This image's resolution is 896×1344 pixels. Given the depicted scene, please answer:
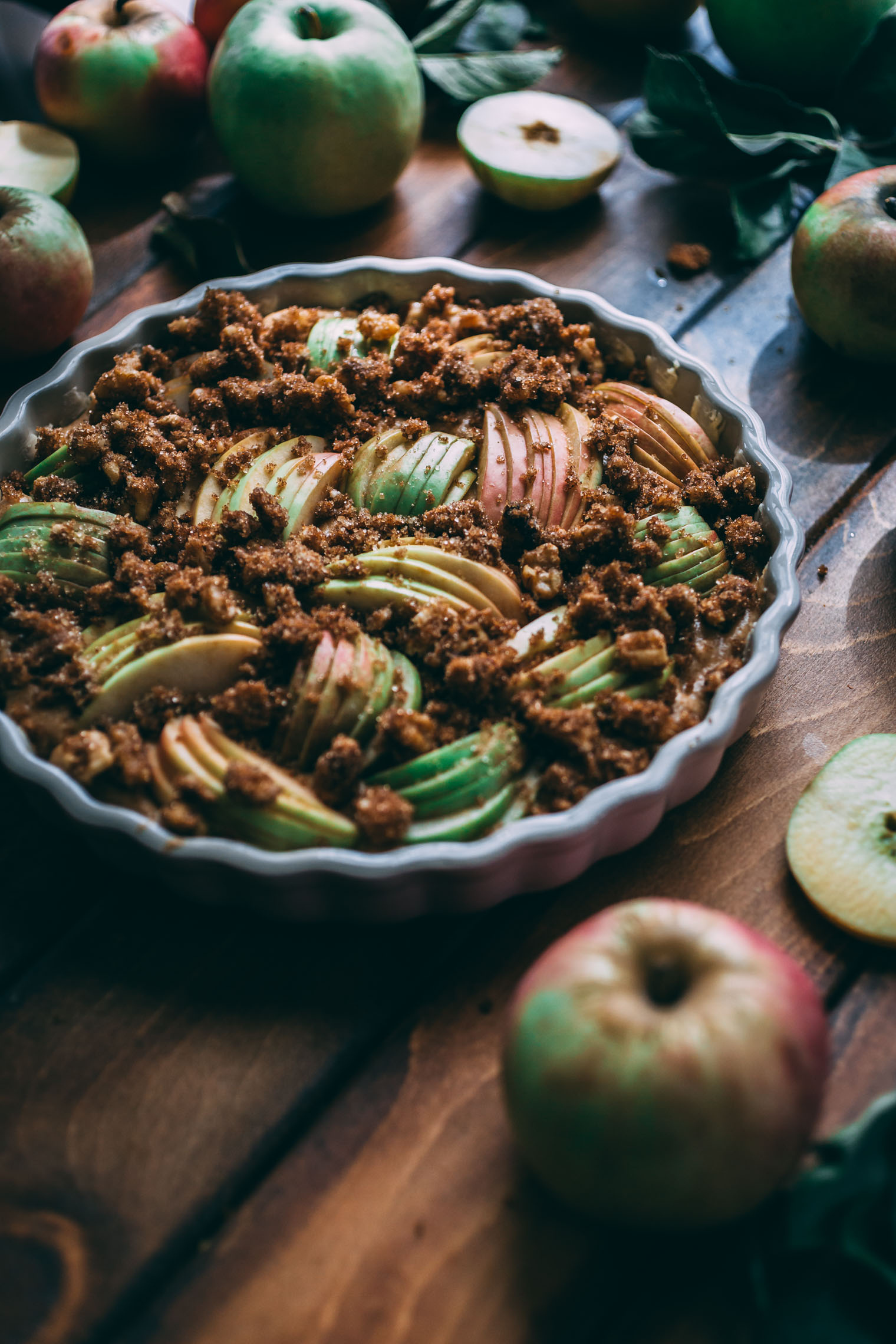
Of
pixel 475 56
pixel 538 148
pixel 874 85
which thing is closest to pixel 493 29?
pixel 475 56

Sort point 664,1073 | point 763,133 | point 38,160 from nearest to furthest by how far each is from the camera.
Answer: point 664,1073
point 38,160
point 763,133

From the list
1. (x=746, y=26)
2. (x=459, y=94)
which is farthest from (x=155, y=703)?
(x=746, y=26)

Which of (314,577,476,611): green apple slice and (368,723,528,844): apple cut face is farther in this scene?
(314,577,476,611): green apple slice

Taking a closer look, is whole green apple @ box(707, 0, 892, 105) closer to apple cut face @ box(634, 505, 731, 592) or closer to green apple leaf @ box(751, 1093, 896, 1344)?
apple cut face @ box(634, 505, 731, 592)

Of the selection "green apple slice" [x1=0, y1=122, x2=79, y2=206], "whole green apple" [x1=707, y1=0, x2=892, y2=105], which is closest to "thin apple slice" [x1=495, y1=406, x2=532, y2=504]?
"green apple slice" [x1=0, y1=122, x2=79, y2=206]

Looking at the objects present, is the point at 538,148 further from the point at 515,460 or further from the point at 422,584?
the point at 422,584

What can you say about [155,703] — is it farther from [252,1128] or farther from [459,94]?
[459,94]

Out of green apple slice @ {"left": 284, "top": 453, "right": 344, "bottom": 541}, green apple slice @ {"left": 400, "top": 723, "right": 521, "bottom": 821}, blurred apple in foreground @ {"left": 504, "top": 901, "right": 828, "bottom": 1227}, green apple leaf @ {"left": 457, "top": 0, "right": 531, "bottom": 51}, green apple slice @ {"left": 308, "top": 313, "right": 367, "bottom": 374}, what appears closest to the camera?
blurred apple in foreground @ {"left": 504, "top": 901, "right": 828, "bottom": 1227}
